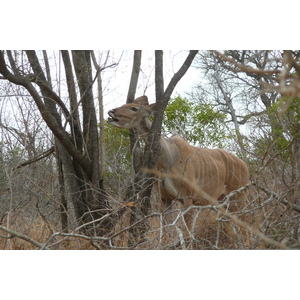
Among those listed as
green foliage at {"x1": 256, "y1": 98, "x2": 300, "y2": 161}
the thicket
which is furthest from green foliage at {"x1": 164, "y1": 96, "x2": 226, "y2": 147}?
green foliage at {"x1": 256, "y1": 98, "x2": 300, "y2": 161}

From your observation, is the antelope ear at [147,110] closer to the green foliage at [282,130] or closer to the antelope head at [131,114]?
the antelope head at [131,114]

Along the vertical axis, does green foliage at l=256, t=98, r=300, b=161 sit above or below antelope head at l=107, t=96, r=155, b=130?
below

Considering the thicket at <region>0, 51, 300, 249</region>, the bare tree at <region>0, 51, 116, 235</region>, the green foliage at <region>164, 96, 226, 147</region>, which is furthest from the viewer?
the green foliage at <region>164, 96, 226, 147</region>

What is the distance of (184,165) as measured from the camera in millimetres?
5125

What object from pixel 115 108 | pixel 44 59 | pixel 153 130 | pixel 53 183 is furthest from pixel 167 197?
pixel 44 59

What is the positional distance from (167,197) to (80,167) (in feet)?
3.36

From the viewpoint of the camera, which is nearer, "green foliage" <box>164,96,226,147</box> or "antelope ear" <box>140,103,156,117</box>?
"antelope ear" <box>140,103,156,117</box>

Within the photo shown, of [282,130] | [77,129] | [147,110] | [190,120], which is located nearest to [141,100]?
[147,110]

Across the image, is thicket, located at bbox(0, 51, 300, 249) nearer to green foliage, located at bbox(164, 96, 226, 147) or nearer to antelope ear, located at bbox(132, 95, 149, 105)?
antelope ear, located at bbox(132, 95, 149, 105)

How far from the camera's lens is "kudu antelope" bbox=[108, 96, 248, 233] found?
187 inches

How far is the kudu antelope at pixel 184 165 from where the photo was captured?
474cm

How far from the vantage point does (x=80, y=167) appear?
4785 millimetres

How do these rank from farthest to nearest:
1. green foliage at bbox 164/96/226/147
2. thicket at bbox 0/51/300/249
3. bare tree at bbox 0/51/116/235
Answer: green foliage at bbox 164/96/226/147 → bare tree at bbox 0/51/116/235 → thicket at bbox 0/51/300/249

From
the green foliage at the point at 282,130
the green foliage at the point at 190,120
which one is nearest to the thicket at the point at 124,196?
the green foliage at the point at 282,130
